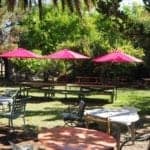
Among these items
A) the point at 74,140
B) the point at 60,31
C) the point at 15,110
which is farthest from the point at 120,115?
the point at 60,31

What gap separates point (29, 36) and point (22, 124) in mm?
34557

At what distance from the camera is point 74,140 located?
648 centimetres

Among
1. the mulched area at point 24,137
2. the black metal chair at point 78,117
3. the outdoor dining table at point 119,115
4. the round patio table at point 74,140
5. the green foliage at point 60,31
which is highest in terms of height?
the green foliage at point 60,31

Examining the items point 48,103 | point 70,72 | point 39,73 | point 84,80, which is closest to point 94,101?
point 48,103

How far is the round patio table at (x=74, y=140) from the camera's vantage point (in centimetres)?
612

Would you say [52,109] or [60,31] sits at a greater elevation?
[60,31]

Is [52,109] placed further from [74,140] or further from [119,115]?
[74,140]

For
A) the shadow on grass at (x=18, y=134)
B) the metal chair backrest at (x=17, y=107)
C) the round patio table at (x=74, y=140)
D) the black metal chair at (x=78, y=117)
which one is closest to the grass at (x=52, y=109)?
the shadow on grass at (x=18, y=134)

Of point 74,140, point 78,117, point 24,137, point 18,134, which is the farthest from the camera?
point 18,134

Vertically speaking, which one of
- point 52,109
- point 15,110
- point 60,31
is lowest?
point 52,109

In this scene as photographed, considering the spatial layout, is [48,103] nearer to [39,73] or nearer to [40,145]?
[40,145]

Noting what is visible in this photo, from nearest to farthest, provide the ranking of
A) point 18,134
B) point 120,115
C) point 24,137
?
point 120,115 → point 24,137 → point 18,134

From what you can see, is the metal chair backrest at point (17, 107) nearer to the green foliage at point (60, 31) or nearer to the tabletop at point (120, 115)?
the tabletop at point (120, 115)

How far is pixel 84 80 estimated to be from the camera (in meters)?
33.6
